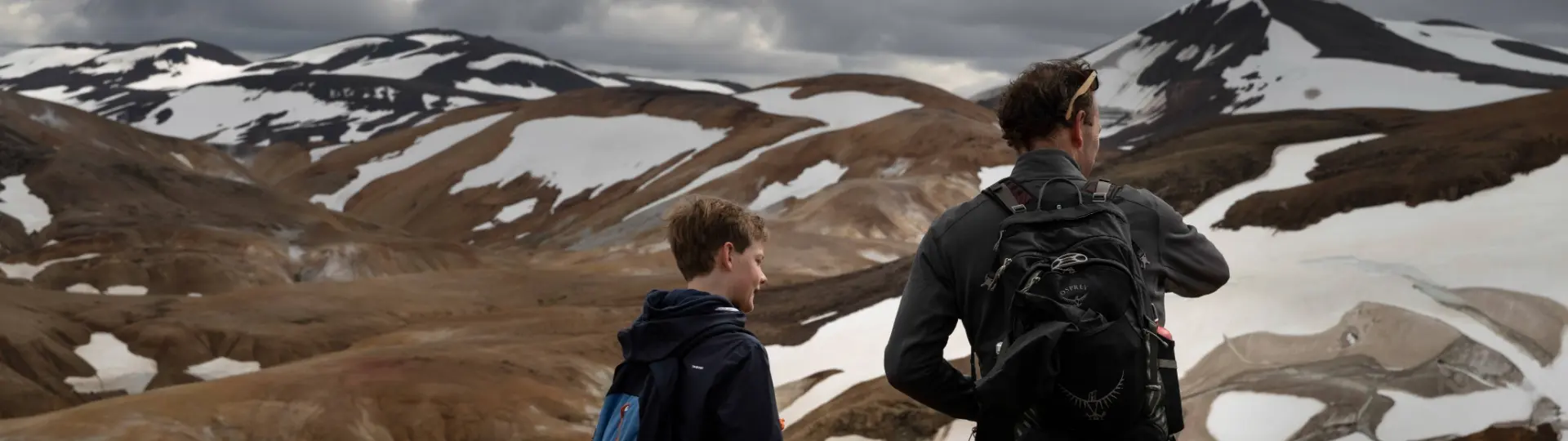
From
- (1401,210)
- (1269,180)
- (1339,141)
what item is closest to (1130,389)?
(1401,210)

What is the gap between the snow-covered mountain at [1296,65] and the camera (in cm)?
6197

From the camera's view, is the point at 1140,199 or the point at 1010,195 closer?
the point at 1010,195

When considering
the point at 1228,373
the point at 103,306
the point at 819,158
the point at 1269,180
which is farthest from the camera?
the point at 819,158

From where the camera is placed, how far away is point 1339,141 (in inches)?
897

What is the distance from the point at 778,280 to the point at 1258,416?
21865 millimetres

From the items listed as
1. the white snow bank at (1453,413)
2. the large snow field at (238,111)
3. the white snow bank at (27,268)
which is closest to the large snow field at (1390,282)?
the white snow bank at (1453,413)

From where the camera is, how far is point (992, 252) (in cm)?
342

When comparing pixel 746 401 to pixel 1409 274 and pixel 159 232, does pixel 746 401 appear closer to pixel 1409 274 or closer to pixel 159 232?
pixel 1409 274

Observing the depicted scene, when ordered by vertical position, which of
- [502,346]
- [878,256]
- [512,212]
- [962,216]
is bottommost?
[512,212]

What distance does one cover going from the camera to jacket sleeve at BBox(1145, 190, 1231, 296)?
3.57 m

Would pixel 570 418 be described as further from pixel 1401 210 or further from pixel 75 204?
pixel 75 204

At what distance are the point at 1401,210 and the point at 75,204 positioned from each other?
154ft

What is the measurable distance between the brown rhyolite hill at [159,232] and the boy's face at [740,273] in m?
38.0

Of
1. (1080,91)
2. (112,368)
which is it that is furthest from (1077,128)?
(112,368)
